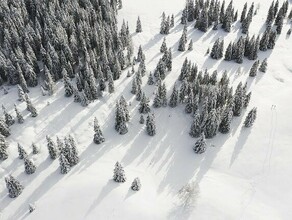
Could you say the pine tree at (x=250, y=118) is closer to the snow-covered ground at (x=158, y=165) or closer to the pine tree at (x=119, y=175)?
the snow-covered ground at (x=158, y=165)

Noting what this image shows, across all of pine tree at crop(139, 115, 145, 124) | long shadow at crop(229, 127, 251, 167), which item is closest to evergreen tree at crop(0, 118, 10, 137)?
pine tree at crop(139, 115, 145, 124)

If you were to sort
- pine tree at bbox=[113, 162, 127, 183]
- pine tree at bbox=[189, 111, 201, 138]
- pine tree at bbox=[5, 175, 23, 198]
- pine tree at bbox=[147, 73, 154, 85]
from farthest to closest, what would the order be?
pine tree at bbox=[147, 73, 154, 85]
pine tree at bbox=[189, 111, 201, 138]
pine tree at bbox=[113, 162, 127, 183]
pine tree at bbox=[5, 175, 23, 198]

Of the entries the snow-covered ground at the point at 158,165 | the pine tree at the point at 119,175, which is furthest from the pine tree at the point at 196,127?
the pine tree at the point at 119,175

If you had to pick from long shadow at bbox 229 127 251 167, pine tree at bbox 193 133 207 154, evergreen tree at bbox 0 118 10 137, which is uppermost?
evergreen tree at bbox 0 118 10 137

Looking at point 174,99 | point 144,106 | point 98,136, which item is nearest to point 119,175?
point 98,136

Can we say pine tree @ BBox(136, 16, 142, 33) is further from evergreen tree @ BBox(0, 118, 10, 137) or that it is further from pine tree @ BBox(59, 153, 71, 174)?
pine tree @ BBox(59, 153, 71, 174)

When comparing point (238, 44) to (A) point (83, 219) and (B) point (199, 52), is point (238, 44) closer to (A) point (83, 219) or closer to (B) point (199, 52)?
(B) point (199, 52)

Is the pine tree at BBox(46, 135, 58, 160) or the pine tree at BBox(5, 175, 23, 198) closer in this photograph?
the pine tree at BBox(5, 175, 23, 198)
